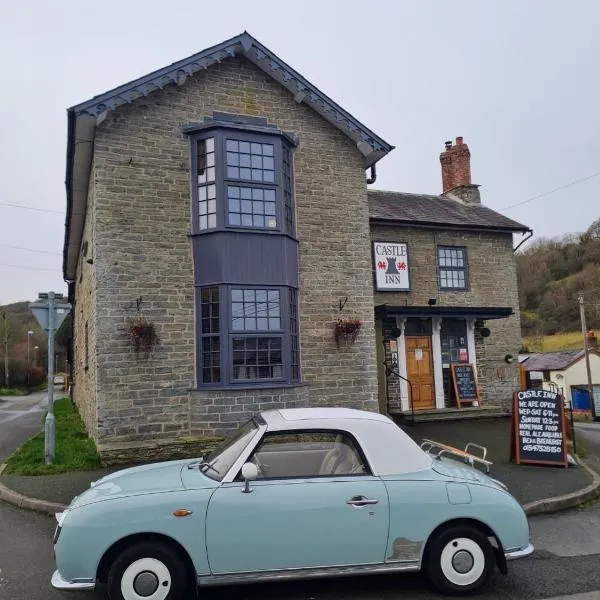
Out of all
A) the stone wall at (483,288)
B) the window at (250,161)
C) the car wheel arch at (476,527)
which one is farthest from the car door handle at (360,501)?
the stone wall at (483,288)

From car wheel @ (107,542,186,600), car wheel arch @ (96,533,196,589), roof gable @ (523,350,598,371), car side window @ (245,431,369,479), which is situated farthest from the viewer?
roof gable @ (523,350,598,371)

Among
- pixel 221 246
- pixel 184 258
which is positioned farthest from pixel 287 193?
pixel 184 258

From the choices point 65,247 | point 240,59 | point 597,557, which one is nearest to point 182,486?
point 597,557

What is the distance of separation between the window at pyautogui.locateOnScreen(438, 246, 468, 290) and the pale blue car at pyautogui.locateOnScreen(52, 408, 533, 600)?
12.8m

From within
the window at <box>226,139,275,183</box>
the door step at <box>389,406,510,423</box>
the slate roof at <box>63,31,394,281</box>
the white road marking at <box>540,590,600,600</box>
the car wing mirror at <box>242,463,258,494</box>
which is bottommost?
the white road marking at <box>540,590,600,600</box>

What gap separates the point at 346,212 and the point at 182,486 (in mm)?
8809

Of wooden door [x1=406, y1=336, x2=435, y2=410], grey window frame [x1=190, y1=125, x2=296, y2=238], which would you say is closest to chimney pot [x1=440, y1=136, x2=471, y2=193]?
wooden door [x1=406, y1=336, x2=435, y2=410]

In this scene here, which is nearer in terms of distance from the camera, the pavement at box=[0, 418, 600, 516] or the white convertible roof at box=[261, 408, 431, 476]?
the white convertible roof at box=[261, 408, 431, 476]

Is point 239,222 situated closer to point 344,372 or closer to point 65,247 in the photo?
point 344,372

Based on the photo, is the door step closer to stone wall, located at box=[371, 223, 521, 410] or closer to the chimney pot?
stone wall, located at box=[371, 223, 521, 410]

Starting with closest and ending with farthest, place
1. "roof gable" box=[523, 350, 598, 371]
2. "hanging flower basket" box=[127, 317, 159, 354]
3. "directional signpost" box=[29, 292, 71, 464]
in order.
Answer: "directional signpost" box=[29, 292, 71, 464] < "hanging flower basket" box=[127, 317, 159, 354] < "roof gable" box=[523, 350, 598, 371]

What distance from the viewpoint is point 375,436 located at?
5.17m

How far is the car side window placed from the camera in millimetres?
5051

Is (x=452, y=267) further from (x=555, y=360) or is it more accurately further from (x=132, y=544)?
(x=555, y=360)
